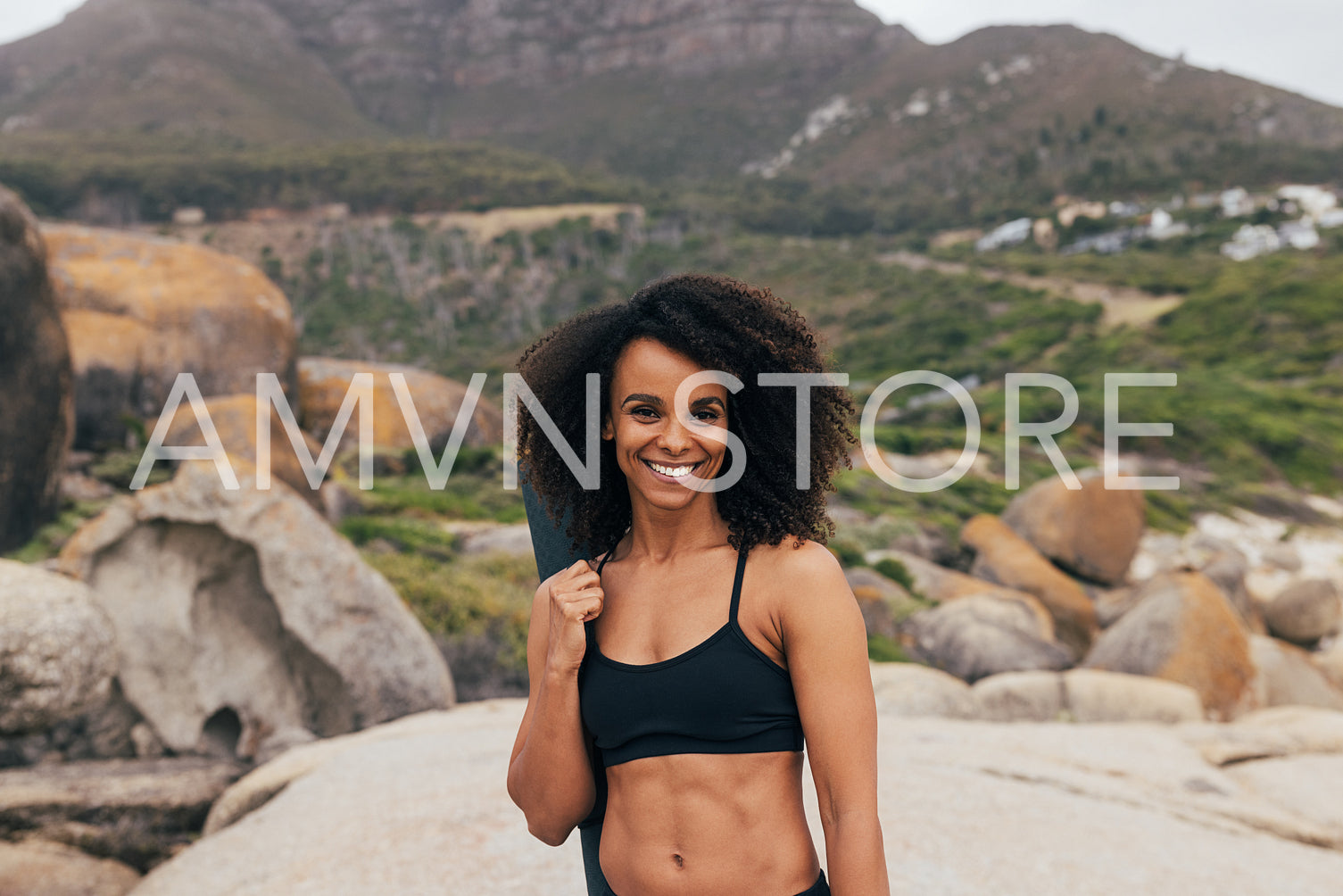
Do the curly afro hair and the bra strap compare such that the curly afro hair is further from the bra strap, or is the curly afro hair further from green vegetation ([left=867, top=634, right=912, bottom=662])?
green vegetation ([left=867, top=634, right=912, bottom=662])

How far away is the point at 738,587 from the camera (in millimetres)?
1698

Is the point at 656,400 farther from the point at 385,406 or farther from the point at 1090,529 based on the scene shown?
the point at 385,406

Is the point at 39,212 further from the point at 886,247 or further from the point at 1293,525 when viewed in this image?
the point at 1293,525

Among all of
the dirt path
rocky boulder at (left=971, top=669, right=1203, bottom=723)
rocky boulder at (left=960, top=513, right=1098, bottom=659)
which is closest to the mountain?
the dirt path

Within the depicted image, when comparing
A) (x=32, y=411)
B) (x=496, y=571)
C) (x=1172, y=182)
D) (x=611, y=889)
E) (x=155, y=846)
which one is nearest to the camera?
(x=611, y=889)

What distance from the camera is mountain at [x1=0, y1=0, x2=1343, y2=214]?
247 feet

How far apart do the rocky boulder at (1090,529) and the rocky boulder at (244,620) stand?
10799mm

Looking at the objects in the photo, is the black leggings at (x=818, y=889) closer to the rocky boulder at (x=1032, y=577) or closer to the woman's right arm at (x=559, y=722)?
the woman's right arm at (x=559, y=722)

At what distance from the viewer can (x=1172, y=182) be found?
212 feet

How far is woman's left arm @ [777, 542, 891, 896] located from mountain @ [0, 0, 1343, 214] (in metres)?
73.0

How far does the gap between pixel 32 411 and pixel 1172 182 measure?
70.0 metres

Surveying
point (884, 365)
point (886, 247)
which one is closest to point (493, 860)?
point (884, 365)

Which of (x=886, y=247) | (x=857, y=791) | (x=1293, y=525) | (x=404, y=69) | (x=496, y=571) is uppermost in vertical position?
(x=404, y=69)

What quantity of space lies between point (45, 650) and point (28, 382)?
491cm
